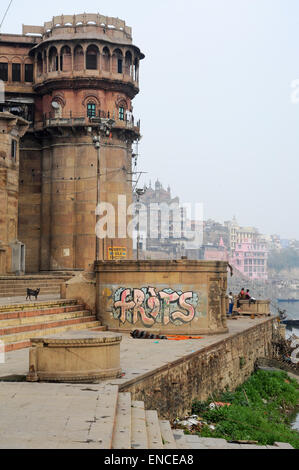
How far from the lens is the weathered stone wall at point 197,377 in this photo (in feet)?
47.0

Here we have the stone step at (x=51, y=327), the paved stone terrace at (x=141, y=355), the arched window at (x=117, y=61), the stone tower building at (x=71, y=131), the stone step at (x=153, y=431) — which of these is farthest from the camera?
the arched window at (x=117, y=61)

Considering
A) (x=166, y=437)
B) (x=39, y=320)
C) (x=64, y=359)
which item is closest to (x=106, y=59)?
(x=39, y=320)

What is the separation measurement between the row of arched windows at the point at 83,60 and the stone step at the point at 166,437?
126ft

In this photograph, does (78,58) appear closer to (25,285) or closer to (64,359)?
(25,285)

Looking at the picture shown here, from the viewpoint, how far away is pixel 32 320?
20.9m

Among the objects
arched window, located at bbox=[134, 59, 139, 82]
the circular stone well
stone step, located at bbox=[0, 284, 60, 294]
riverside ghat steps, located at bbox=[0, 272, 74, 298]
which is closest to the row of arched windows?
arched window, located at bbox=[134, 59, 139, 82]

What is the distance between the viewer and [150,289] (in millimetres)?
23531

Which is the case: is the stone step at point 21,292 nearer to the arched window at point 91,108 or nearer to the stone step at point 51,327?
the stone step at point 51,327

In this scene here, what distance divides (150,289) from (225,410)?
7.68 m

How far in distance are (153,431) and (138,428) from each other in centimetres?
30

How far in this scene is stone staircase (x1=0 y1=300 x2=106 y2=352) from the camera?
18.8 meters

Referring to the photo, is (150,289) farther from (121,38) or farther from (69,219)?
(121,38)

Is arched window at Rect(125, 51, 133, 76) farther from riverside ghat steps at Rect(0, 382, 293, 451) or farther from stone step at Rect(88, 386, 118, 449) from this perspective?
stone step at Rect(88, 386, 118, 449)

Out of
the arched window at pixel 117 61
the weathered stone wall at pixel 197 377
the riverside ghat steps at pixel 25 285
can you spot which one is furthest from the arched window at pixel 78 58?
the weathered stone wall at pixel 197 377
